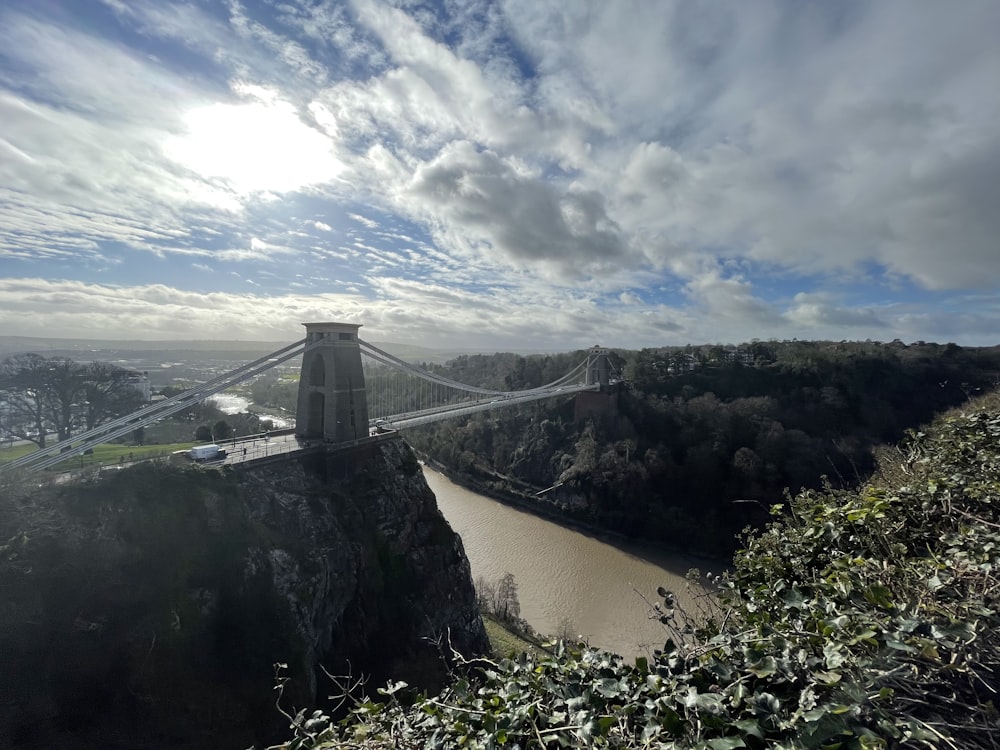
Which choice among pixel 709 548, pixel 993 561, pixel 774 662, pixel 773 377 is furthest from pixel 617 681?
pixel 773 377

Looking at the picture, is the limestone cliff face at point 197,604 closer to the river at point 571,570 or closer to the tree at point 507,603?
the tree at point 507,603

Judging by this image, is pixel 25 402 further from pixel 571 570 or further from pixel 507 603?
pixel 571 570

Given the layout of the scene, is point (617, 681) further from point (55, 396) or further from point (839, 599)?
point (55, 396)

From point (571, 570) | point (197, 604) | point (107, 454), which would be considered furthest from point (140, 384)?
point (571, 570)

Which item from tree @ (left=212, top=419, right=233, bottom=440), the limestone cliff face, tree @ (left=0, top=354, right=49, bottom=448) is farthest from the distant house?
the limestone cliff face

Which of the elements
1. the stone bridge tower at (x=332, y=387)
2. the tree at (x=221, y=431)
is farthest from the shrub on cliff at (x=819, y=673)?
the tree at (x=221, y=431)

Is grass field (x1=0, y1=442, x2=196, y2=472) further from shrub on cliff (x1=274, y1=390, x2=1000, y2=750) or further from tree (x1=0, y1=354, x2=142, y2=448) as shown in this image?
shrub on cliff (x1=274, y1=390, x2=1000, y2=750)
